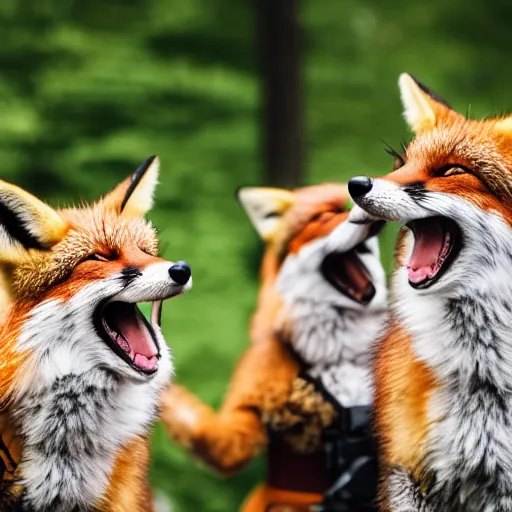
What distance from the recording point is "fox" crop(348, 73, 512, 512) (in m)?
1.92

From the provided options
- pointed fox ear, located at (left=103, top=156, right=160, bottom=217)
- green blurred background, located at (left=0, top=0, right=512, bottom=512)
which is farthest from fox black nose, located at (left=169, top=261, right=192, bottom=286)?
green blurred background, located at (left=0, top=0, right=512, bottom=512)

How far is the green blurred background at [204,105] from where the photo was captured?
5.58 meters

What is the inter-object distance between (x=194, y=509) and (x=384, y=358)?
12.7ft

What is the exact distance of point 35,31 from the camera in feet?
18.8

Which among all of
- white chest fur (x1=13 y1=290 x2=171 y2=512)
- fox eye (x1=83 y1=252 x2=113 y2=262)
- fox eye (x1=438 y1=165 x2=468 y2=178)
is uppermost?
fox eye (x1=438 y1=165 x2=468 y2=178)

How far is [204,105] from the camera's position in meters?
6.10

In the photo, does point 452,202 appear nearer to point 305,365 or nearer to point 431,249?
point 431,249

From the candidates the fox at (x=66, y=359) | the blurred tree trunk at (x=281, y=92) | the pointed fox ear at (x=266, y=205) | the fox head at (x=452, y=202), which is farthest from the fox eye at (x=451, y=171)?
the blurred tree trunk at (x=281, y=92)

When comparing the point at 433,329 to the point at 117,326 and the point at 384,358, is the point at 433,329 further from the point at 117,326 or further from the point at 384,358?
the point at 117,326

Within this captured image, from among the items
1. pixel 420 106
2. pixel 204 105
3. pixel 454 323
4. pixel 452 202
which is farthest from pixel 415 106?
pixel 204 105

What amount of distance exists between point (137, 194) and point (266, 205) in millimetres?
1031

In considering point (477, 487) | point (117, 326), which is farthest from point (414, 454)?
point (117, 326)

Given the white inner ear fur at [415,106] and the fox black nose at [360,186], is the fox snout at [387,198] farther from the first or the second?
the white inner ear fur at [415,106]

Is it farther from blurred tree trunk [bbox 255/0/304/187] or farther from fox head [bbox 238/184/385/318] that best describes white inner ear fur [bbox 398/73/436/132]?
blurred tree trunk [bbox 255/0/304/187]
